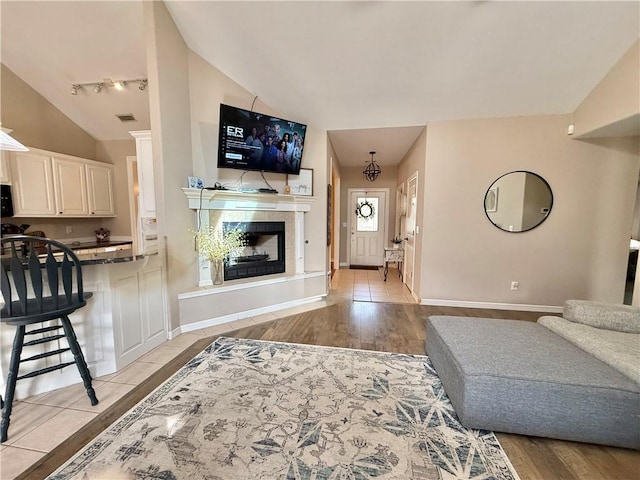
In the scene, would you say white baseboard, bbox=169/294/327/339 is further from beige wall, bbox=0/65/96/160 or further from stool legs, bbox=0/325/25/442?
beige wall, bbox=0/65/96/160

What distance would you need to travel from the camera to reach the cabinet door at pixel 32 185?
125 inches

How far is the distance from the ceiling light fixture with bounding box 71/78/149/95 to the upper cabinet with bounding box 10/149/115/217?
3.06 feet

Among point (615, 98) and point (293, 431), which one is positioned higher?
point (615, 98)

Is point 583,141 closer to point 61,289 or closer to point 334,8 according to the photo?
point 334,8

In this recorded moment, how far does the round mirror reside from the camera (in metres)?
3.39

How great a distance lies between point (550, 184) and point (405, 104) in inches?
84.9

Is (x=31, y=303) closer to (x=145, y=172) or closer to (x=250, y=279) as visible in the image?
(x=145, y=172)

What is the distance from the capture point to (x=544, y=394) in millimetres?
1394

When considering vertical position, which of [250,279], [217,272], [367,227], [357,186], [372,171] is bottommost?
[250,279]

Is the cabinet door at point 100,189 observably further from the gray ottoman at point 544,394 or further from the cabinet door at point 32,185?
the gray ottoman at point 544,394

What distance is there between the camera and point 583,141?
327 centimetres

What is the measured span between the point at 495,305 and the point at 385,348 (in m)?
2.14

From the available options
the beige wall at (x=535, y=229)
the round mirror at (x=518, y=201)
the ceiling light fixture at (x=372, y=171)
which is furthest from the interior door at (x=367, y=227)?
the round mirror at (x=518, y=201)

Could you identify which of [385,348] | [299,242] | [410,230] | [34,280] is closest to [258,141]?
[299,242]
